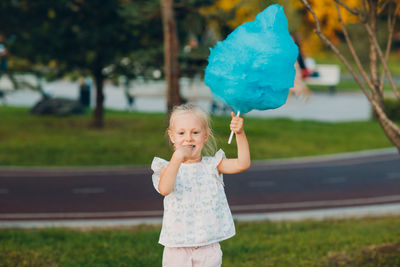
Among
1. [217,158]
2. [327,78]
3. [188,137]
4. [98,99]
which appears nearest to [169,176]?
[188,137]

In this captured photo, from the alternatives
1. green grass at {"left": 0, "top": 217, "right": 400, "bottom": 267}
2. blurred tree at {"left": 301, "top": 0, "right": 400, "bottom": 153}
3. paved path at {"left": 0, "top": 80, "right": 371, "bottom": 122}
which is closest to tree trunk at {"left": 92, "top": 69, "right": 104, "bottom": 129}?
paved path at {"left": 0, "top": 80, "right": 371, "bottom": 122}

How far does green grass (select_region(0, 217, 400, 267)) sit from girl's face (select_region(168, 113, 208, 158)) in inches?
104

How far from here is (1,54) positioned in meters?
16.5

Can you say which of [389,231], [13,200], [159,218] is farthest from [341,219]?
[13,200]

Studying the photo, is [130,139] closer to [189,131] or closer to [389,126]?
[389,126]

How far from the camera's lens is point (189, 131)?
3783 millimetres

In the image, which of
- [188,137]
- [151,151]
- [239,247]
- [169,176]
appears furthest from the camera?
[151,151]

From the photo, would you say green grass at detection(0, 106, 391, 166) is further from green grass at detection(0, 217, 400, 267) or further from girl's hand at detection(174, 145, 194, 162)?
girl's hand at detection(174, 145, 194, 162)

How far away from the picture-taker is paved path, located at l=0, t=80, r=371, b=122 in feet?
84.0

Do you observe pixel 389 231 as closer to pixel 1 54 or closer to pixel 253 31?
pixel 253 31

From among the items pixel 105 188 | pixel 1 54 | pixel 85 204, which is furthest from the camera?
pixel 1 54

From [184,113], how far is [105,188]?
7.89 m

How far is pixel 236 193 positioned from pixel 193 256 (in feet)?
23.9

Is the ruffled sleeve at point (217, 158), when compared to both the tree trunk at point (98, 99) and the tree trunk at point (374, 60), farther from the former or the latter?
the tree trunk at point (98, 99)
